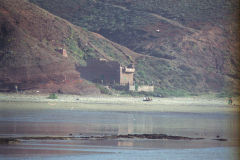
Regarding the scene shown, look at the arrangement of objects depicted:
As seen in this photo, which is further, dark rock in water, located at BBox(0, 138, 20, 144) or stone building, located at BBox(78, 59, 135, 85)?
stone building, located at BBox(78, 59, 135, 85)

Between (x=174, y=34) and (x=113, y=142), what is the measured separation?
310 feet

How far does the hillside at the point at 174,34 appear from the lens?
93.2 m

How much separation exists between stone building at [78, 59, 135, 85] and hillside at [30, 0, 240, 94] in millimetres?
7835

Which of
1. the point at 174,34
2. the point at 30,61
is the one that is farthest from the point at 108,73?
the point at 174,34

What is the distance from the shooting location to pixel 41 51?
228ft

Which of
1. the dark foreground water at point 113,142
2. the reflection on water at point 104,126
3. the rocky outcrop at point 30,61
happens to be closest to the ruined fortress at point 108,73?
the rocky outcrop at point 30,61

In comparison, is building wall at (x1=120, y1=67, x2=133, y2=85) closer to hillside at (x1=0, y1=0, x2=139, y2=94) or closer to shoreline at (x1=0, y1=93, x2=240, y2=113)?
hillside at (x1=0, y1=0, x2=139, y2=94)

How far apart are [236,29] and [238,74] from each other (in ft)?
86.8

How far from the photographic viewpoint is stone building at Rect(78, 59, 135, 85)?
247 feet

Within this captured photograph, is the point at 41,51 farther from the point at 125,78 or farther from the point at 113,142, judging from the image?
the point at 113,142

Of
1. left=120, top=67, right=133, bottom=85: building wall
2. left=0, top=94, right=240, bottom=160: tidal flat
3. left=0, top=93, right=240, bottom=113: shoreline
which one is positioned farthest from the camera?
left=120, top=67, right=133, bottom=85: building wall

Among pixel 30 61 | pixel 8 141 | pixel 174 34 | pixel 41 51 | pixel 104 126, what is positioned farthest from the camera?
pixel 174 34

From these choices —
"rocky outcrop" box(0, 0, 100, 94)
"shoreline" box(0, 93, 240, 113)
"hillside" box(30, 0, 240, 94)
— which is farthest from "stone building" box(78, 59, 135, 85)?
"shoreline" box(0, 93, 240, 113)

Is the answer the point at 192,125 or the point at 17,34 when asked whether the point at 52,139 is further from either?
the point at 17,34
